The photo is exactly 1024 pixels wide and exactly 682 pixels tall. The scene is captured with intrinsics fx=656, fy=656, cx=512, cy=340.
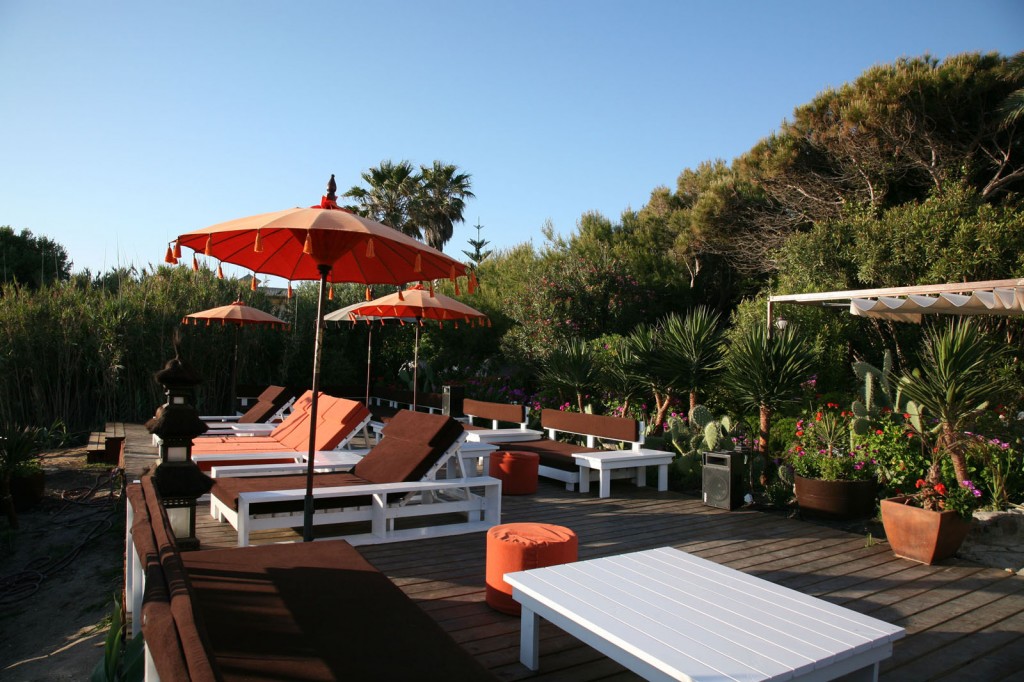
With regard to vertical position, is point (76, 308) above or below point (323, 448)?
above

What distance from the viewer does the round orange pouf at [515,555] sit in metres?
3.58

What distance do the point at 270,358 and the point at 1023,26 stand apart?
667 inches

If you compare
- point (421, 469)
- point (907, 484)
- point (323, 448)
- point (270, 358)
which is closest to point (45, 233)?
point (270, 358)

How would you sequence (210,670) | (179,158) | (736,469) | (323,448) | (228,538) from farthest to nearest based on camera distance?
(179,158)
(323,448)
(736,469)
(228,538)
(210,670)

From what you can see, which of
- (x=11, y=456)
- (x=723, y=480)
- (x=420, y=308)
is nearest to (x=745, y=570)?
(x=723, y=480)

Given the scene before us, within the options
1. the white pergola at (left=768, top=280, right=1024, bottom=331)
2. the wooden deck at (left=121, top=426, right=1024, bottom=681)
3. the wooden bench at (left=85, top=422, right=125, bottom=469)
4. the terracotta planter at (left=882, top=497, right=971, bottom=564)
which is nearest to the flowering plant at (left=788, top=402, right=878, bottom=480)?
the wooden deck at (left=121, top=426, right=1024, bottom=681)

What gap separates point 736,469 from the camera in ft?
21.4

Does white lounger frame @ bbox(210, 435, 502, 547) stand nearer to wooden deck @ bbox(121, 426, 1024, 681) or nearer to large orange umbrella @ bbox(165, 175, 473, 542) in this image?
wooden deck @ bbox(121, 426, 1024, 681)

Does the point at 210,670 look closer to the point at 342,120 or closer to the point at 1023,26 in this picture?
the point at 342,120

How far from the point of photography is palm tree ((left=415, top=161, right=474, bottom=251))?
24.7 metres

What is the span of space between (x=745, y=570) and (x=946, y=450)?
195 centimetres

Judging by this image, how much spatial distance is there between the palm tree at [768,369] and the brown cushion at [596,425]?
1.23 meters

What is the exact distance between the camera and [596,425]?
311 inches

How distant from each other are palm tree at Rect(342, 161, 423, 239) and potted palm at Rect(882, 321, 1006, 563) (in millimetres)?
20825
